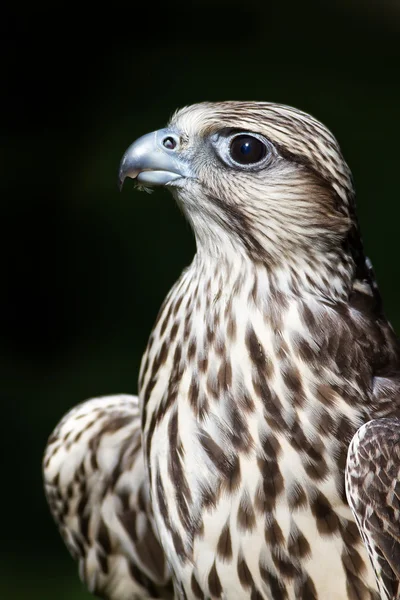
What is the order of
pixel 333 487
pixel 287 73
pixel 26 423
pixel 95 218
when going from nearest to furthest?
pixel 333 487 < pixel 26 423 < pixel 95 218 < pixel 287 73

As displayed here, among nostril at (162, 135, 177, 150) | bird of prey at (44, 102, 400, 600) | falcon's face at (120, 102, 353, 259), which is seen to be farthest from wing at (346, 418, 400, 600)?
nostril at (162, 135, 177, 150)

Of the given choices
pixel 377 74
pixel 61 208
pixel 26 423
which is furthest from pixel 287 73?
pixel 26 423

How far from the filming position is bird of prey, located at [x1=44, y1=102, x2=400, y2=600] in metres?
1.71

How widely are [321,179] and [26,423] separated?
3.22 metres

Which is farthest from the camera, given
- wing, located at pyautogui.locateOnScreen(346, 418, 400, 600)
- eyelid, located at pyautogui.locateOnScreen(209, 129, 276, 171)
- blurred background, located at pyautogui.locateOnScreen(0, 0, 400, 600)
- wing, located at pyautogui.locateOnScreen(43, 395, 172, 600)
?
blurred background, located at pyautogui.locateOnScreen(0, 0, 400, 600)

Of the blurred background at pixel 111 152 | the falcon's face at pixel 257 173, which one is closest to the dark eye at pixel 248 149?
the falcon's face at pixel 257 173

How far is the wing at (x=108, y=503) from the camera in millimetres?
2215

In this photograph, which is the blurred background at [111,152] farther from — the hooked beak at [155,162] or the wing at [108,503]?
the hooked beak at [155,162]

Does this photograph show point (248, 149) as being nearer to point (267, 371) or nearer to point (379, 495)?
point (267, 371)

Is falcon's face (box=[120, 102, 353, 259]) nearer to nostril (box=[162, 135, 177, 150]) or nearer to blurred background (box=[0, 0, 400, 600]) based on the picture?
nostril (box=[162, 135, 177, 150])

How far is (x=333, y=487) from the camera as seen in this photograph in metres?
1.71

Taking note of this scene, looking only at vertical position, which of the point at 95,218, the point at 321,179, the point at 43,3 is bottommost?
the point at 95,218

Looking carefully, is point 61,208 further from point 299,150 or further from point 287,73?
point 299,150

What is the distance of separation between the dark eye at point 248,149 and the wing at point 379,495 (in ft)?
1.60
